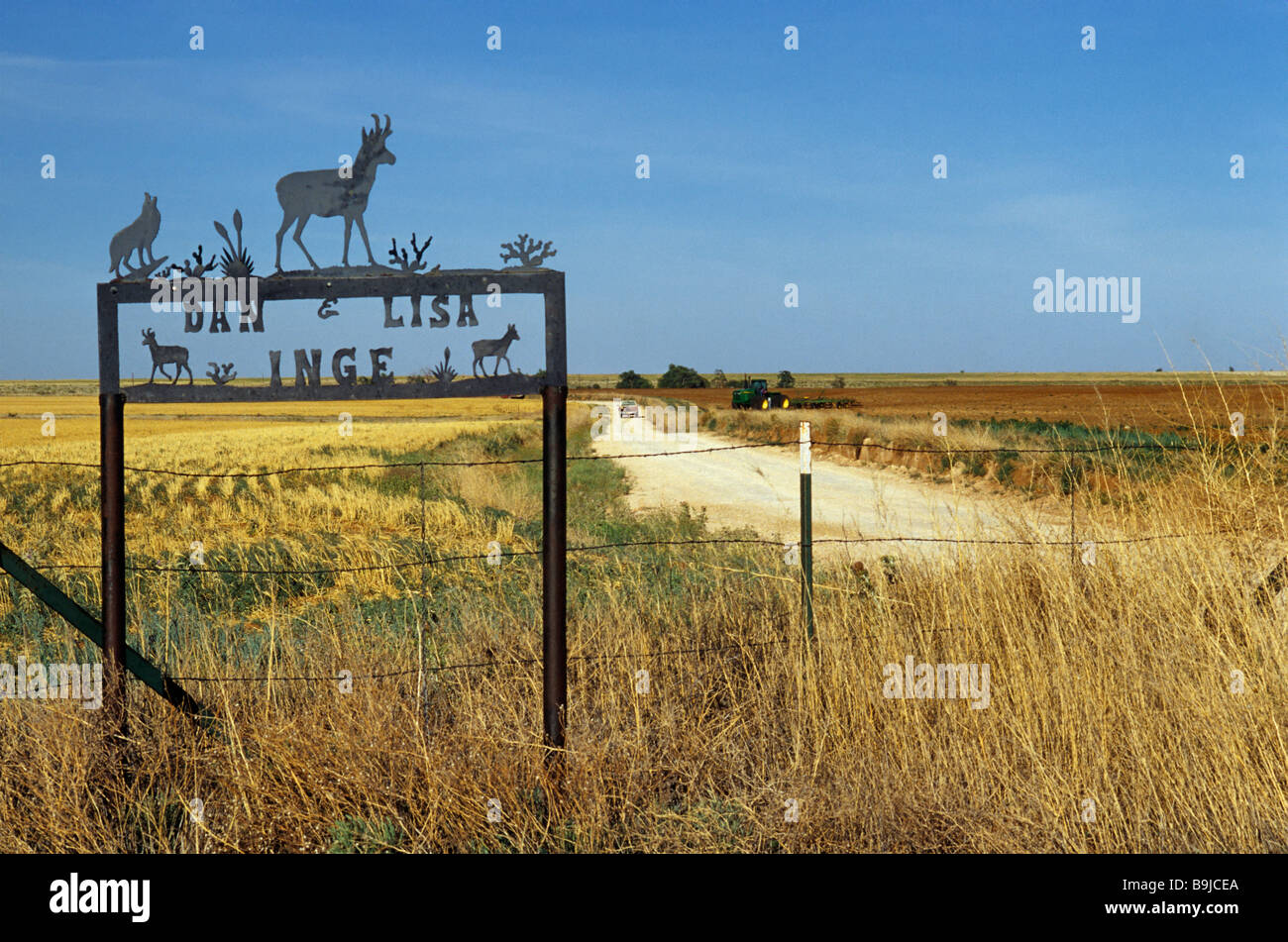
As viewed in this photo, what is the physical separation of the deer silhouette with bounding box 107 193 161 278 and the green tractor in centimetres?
5004

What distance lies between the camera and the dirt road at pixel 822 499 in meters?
8.46

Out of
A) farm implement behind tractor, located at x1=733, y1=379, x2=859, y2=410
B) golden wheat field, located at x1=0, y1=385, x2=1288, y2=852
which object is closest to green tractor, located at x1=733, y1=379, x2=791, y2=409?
farm implement behind tractor, located at x1=733, y1=379, x2=859, y2=410

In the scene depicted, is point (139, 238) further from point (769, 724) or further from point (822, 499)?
point (822, 499)

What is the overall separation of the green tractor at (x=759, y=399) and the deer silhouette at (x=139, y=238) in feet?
164

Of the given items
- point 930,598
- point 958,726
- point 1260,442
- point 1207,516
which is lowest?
point 958,726

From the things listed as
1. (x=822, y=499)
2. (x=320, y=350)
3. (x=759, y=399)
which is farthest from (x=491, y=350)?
(x=759, y=399)

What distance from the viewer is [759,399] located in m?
54.6

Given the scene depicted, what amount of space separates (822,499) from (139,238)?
13.0m

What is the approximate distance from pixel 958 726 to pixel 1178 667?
1.14 metres

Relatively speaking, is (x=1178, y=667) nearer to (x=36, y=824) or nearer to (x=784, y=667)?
(x=784, y=667)

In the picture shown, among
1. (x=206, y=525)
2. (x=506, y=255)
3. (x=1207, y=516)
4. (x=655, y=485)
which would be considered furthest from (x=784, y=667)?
(x=655, y=485)

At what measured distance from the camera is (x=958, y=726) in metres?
4.24

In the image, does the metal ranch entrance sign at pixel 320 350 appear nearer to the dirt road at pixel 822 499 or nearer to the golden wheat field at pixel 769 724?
the golden wheat field at pixel 769 724

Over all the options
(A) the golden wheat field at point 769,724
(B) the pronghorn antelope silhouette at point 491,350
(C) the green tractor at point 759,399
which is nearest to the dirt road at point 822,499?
(A) the golden wheat field at point 769,724
